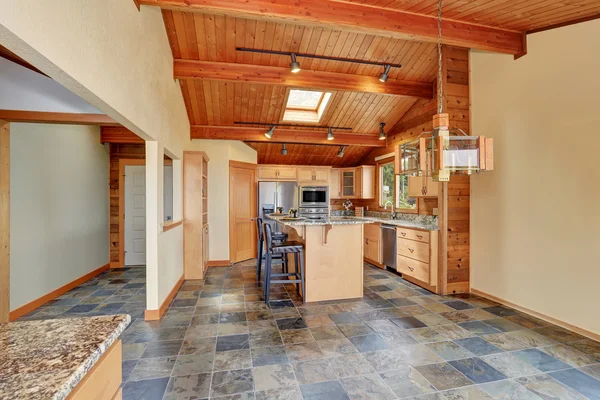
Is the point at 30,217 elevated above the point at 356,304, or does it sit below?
above

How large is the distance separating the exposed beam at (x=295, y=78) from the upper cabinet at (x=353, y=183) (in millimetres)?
2153

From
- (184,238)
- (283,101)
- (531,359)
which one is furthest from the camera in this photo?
(283,101)

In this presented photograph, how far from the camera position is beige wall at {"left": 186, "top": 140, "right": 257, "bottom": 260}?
529cm

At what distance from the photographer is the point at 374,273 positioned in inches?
191

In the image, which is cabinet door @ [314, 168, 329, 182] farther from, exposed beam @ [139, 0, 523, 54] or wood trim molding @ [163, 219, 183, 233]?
exposed beam @ [139, 0, 523, 54]

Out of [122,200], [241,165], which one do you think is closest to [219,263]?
[241,165]

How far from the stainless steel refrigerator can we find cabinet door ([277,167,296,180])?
22cm

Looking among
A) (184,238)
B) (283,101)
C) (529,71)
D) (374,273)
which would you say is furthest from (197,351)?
(529,71)

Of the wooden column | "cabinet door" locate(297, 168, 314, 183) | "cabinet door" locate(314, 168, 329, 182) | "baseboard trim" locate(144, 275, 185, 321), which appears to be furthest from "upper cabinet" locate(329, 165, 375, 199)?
the wooden column

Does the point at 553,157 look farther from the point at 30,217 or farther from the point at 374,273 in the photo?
the point at 30,217

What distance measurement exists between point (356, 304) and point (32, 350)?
3116 mm

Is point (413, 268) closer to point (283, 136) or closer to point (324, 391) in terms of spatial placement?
point (324, 391)

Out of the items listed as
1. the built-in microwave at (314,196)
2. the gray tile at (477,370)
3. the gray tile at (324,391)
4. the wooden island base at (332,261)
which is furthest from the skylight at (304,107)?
the gray tile at (324,391)

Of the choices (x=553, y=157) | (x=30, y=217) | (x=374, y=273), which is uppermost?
(x=553, y=157)
